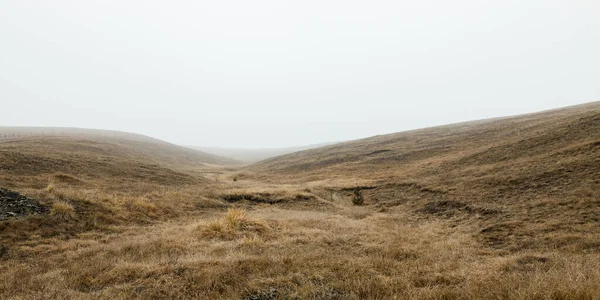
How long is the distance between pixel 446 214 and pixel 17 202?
19.3 meters

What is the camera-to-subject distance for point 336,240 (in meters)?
11.2

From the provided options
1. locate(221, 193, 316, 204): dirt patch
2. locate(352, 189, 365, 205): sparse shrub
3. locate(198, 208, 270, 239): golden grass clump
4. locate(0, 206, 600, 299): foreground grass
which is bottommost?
locate(352, 189, 365, 205): sparse shrub

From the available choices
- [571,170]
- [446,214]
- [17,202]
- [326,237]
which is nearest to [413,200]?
[446,214]

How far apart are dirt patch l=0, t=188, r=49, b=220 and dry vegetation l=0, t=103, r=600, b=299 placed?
0.48m

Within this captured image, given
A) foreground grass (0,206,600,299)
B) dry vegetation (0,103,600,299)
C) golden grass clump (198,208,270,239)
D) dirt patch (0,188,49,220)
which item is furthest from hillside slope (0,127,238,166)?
foreground grass (0,206,600,299)

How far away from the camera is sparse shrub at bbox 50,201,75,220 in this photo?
12.5 m

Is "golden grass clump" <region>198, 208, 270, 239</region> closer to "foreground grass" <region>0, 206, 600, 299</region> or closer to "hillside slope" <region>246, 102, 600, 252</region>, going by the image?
"foreground grass" <region>0, 206, 600, 299</region>

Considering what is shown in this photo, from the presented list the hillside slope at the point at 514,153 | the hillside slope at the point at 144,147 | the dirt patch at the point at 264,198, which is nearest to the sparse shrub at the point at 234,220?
the dirt patch at the point at 264,198

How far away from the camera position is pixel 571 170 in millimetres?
16469

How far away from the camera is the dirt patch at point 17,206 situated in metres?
11.7

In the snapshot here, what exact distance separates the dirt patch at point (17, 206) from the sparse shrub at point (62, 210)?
348mm

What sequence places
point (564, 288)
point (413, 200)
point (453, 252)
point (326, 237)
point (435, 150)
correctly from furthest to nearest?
→ point (435, 150), point (413, 200), point (326, 237), point (453, 252), point (564, 288)

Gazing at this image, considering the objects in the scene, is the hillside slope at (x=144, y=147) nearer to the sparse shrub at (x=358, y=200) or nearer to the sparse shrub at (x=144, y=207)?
the sparse shrub at (x=144, y=207)

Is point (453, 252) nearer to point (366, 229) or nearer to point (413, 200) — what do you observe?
point (366, 229)
